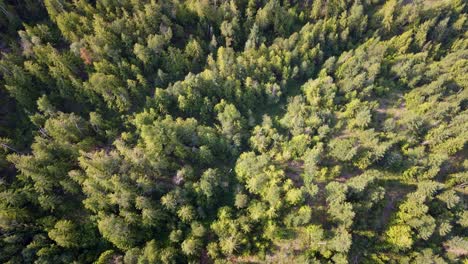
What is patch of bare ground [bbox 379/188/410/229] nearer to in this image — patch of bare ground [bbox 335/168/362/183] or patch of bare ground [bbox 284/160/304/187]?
patch of bare ground [bbox 335/168/362/183]

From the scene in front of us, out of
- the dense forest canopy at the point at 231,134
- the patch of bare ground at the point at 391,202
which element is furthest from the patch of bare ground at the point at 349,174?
the patch of bare ground at the point at 391,202

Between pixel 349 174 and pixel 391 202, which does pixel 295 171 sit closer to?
pixel 349 174

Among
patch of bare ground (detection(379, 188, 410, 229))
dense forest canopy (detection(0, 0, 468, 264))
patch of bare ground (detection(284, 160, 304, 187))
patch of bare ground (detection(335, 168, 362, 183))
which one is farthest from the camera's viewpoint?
patch of bare ground (detection(335, 168, 362, 183))

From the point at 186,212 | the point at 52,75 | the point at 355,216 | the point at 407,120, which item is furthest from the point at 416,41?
the point at 52,75

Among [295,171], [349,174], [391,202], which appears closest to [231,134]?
[295,171]

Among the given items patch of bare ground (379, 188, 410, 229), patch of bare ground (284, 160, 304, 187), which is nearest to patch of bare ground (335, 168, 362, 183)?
patch of bare ground (379, 188, 410, 229)

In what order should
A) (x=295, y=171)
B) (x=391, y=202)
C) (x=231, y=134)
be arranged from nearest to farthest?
(x=391, y=202) < (x=295, y=171) < (x=231, y=134)

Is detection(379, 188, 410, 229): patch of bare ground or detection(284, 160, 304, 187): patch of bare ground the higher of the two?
detection(284, 160, 304, 187): patch of bare ground

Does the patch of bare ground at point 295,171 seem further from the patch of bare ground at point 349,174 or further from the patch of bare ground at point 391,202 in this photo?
the patch of bare ground at point 391,202
